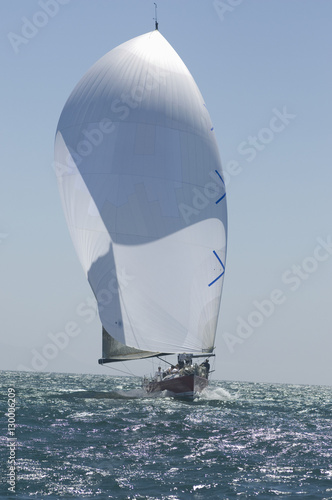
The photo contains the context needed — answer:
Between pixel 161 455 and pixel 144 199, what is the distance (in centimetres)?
1412

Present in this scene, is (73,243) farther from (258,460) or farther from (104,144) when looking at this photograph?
(258,460)

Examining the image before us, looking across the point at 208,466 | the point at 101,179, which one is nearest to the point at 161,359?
the point at 101,179

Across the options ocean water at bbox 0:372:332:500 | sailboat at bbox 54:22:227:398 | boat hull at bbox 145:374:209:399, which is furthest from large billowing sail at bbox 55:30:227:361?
ocean water at bbox 0:372:332:500

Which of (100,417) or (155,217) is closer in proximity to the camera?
(100,417)

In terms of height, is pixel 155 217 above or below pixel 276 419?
above

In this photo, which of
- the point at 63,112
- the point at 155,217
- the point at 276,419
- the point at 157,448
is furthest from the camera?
the point at 63,112

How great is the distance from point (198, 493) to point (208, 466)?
233 centimetres

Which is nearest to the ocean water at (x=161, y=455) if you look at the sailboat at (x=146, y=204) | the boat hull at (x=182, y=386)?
the boat hull at (x=182, y=386)

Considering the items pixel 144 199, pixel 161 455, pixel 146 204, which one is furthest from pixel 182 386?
pixel 161 455

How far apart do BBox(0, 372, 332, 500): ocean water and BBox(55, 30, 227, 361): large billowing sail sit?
4.82m

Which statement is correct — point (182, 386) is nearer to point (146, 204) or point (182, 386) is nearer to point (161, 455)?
point (146, 204)

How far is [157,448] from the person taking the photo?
16219 millimetres

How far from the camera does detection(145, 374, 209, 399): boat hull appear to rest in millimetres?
28828

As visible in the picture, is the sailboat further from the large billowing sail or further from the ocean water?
the ocean water
